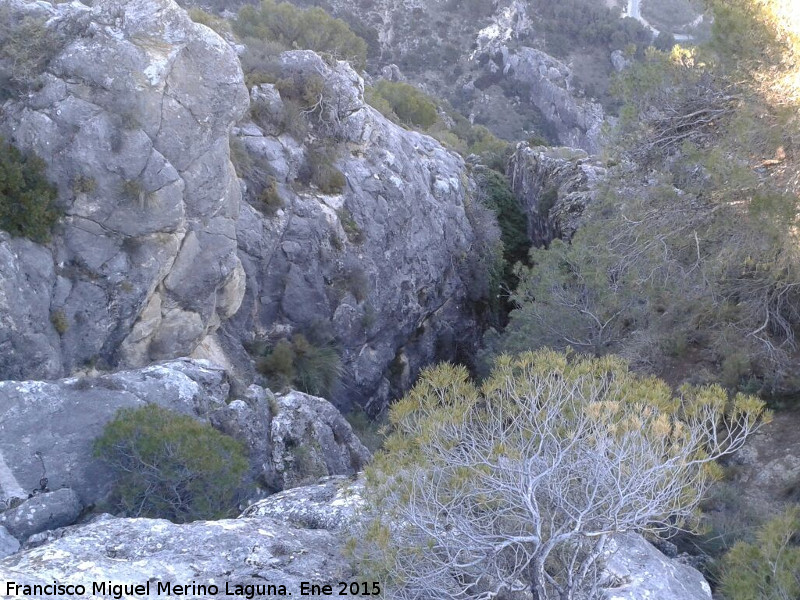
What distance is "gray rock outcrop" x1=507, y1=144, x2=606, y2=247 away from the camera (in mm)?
17484

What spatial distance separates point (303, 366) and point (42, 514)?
24.5 feet

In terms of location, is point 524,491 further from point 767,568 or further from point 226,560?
point 226,560

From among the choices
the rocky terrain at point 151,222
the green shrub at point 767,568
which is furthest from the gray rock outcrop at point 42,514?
the green shrub at point 767,568

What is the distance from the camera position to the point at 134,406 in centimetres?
731

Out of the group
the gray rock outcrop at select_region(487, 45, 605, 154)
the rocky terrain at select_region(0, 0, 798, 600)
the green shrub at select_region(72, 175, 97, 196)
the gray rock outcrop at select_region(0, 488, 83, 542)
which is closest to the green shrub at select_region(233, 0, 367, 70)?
the rocky terrain at select_region(0, 0, 798, 600)

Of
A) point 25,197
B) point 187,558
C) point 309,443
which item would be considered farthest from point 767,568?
point 25,197

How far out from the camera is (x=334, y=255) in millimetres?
14570

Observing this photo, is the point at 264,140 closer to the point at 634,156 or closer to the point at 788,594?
the point at 634,156

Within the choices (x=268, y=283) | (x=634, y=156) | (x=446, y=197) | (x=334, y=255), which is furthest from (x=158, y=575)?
(x=446, y=197)

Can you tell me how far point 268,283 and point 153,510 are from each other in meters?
7.54

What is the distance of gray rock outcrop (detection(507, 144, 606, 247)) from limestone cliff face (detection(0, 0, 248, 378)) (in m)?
9.35

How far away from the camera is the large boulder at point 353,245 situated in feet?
44.6

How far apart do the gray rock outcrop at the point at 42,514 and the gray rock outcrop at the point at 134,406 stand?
0.32 m

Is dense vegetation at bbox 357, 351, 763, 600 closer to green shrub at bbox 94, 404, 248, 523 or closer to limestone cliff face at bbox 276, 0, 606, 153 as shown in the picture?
green shrub at bbox 94, 404, 248, 523
